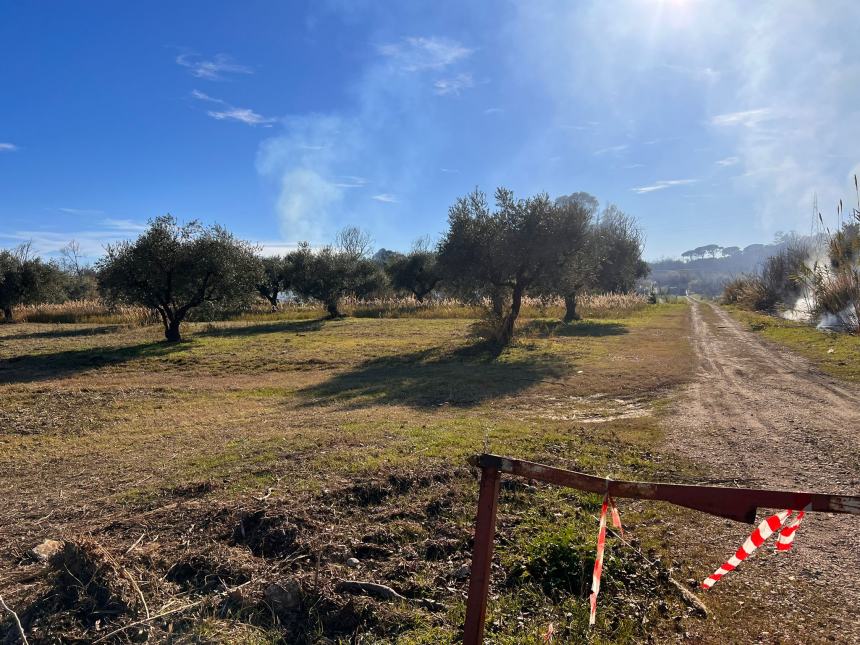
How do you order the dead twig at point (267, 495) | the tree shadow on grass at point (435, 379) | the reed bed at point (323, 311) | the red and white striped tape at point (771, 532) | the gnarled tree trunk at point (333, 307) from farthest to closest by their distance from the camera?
the gnarled tree trunk at point (333, 307)
the reed bed at point (323, 311)
the tree shadow on grass at point (435, 379)
the dead twig at point (267, 495)
the red and white striped tape at point (771, 532)

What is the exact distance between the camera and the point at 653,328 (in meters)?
26.2

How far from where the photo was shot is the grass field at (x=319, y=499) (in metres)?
3.38

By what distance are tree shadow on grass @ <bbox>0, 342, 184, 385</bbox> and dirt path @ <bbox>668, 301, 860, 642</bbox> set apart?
15.7 metres

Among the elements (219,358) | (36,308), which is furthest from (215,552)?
(36,308)

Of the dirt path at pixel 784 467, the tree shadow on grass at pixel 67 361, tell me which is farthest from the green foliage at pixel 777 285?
the tree shadow on grass at pixel 67 361

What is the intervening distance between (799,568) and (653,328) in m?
23.8

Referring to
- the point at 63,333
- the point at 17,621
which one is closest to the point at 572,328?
the point at 17,621

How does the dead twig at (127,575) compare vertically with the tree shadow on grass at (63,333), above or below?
below

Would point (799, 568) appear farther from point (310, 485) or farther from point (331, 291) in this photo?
point (331, 291)

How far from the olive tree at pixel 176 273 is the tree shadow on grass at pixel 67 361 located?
2249 mm

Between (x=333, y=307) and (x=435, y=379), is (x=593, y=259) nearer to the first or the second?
(x=435, y=379)

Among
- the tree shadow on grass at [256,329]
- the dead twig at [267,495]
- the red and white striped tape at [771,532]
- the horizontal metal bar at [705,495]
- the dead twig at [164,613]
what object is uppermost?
the horizontal metal bar at [705,495]

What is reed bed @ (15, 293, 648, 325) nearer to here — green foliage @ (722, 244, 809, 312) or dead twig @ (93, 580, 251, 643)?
green foliage @ (722, 244, 809, 312)

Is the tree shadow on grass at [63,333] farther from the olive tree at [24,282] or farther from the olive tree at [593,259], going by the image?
the olive tree at [593,259]
